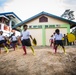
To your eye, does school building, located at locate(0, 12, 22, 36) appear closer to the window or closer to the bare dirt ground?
the window

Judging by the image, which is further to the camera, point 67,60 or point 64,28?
point 64,28

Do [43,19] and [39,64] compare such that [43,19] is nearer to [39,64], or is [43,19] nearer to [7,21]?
[7,21]

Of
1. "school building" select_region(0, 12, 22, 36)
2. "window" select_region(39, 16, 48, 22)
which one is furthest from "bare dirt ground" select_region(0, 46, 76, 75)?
"school building" select_region(0, 12, 22, 36)

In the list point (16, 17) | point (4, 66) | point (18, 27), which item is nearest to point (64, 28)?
point (18, 27)

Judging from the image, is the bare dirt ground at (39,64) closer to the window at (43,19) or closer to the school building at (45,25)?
the school building at (45,25)

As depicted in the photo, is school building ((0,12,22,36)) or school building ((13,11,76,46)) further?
school building ((0,12,22,36))

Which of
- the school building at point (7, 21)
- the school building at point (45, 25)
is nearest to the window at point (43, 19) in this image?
the school building at point (45, 25)

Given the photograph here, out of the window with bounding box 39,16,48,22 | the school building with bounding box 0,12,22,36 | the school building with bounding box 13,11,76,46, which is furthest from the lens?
the school building with bounding box 0,12,22,36

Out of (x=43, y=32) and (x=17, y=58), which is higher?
(x=43, y=32)

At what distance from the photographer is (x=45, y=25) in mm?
25953

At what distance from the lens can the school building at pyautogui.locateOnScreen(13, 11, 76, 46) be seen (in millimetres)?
25625

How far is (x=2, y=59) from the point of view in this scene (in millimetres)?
11875

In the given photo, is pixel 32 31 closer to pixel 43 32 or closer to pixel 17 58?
pixel 43 32

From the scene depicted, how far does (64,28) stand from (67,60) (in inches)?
581
